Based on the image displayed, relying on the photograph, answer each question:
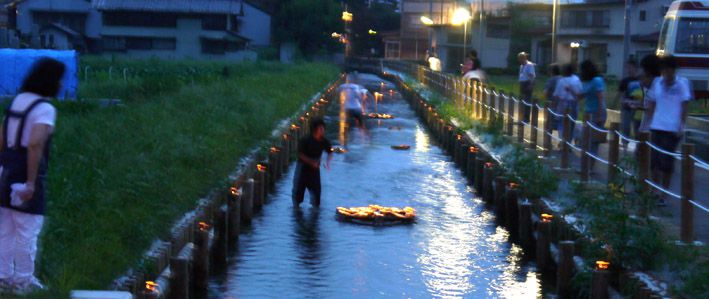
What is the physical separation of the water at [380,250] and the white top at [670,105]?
2.06 metres

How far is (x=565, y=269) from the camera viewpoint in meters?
9.52

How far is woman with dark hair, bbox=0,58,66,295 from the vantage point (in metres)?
6.44

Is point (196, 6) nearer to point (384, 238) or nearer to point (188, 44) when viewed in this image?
point (188, 44)

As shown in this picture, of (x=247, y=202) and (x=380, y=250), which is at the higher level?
(x=247, y=202)

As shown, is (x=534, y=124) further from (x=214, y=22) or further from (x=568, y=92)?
(x=214, y=22)

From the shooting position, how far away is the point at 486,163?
17.1m

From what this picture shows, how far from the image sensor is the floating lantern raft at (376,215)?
14156 mm

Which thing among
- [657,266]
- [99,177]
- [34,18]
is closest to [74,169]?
[99,177]

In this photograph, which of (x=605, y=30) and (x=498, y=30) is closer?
(x=605, y=30)

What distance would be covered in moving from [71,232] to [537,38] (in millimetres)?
A: 58181

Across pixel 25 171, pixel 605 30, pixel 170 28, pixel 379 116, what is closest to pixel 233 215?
pixel 25 171

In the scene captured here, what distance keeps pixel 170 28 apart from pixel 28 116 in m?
58.5

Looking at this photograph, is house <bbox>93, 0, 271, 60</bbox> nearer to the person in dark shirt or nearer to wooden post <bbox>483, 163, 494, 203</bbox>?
wooden post <bbox>483, 163, 494, 203</bbox>

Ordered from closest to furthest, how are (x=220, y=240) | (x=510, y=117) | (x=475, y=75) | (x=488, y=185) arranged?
1. (x=220, y=240)
2. (x=488, y=185)
3. (x=510, y=117)
4. (x=475, y=75)
